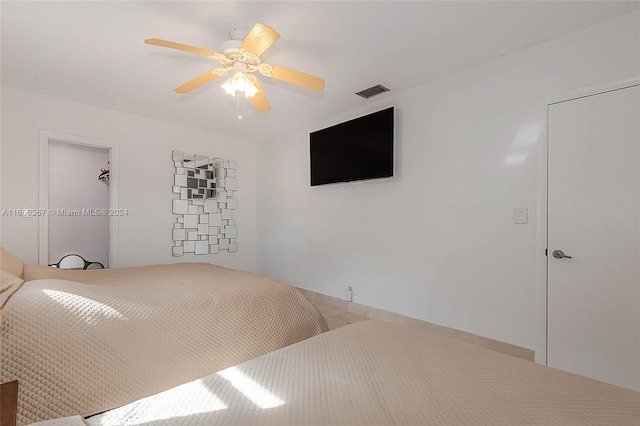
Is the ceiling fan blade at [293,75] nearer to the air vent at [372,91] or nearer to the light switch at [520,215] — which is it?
the air vent at [372,91]

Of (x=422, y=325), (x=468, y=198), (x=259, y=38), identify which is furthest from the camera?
(x=422, y=325)

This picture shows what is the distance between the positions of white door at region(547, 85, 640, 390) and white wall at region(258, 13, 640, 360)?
105 millimetres

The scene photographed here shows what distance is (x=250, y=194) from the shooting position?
4812 millimetres

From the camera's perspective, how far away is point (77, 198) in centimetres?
441

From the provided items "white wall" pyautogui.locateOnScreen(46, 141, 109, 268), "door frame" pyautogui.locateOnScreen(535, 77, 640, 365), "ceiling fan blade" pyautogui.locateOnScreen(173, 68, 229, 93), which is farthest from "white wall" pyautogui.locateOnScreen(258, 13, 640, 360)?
"white wall" pyautogui.locateOnScreen(46, 141, 109, 268)

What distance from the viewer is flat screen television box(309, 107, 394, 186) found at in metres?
3.05

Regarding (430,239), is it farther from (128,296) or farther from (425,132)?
(128,296)

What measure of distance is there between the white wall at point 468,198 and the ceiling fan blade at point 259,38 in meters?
1.76

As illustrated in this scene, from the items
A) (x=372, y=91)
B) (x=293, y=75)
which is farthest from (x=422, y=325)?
(x=293, y=75)

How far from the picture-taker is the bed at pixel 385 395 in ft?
2.33

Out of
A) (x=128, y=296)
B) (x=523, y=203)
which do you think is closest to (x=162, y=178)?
(x=128, y=296)

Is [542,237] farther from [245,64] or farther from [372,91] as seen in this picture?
[245,64]

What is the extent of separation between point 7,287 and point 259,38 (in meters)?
1.74

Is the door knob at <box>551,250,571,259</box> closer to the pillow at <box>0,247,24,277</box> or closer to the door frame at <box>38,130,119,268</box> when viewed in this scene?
the pillow at <box>0,247,24,277</box>
